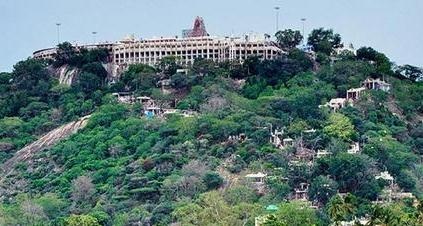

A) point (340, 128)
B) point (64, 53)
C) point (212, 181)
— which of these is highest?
point (64, 53)

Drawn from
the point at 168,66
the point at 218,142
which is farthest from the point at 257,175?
the point at 168,66

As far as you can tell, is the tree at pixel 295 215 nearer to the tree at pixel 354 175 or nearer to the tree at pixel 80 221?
the tree at pixel 354 175

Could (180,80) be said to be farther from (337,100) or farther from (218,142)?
(218,142)

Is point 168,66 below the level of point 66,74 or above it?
above

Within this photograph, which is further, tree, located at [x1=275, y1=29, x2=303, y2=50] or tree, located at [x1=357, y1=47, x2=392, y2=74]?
tree, located at [x1=275, y1=29, x2=303, y2=50]

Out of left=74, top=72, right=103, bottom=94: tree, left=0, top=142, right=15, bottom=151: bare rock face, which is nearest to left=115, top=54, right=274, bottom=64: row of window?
left=74, top=72, right=103, bottom=94: tree

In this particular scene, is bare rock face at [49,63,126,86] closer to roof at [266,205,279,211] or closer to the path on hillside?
the path on hillside

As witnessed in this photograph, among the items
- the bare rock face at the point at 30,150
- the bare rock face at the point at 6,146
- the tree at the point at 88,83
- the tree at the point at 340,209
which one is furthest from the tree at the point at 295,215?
the tree at the point at 88,83
